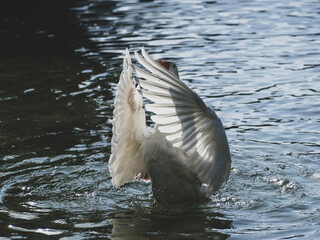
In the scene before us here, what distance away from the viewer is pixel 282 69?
10.6 meters

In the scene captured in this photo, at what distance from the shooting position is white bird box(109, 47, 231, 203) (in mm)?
5363

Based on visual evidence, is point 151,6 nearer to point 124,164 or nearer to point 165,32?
point 165,32

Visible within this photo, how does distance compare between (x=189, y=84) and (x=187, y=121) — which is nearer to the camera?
(x=187, y=121)

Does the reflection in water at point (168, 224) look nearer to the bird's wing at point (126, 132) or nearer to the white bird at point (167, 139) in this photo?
the white bird at point (167, 139)

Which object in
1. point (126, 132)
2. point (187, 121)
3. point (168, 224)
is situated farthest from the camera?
point (126, 132)

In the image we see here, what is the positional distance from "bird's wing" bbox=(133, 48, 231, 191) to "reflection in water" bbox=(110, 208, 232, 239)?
1.08 feet

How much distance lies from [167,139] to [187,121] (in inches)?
8.9

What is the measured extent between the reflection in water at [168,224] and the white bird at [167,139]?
217 millimetres

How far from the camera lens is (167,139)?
550cm

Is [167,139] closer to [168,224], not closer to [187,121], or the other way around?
[187,121]

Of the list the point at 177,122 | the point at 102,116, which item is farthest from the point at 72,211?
the point at 102,116

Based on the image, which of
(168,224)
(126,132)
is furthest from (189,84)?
(168,224)

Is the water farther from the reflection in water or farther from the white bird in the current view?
the white bird

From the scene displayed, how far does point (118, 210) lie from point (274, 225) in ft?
5.01
